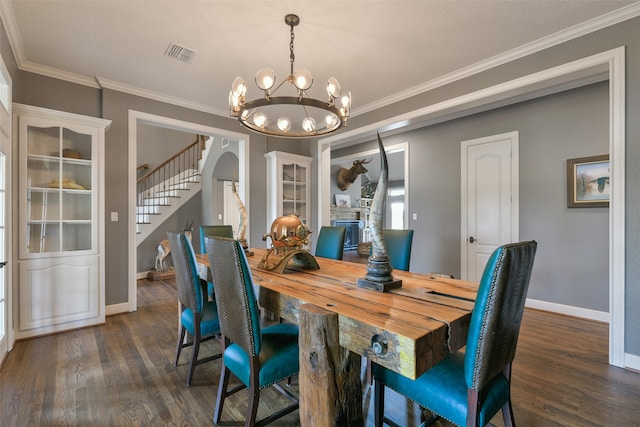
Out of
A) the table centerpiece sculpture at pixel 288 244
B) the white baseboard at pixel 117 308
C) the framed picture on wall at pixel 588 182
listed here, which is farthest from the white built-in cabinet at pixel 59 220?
the framed picture on wall at pixel 588 182

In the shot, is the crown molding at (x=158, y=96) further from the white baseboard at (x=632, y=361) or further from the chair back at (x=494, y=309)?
the white baseboard at (x=632, y=361)

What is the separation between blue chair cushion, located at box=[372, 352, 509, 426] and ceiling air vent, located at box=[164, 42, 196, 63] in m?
3.03

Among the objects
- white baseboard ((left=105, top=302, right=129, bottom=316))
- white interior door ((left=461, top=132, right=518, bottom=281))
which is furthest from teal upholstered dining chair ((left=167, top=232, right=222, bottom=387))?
white interior door ((left=461, top=132, right=518, bottom=281))

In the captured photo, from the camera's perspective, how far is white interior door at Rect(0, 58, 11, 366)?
2.29 m

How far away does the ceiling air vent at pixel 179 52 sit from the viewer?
2.69 meters

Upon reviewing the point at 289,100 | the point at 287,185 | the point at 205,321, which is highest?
the point at 289,100

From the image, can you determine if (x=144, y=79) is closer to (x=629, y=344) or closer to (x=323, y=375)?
(x=323, y=375)

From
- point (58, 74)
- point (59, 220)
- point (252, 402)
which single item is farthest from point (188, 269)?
point (58, 74)

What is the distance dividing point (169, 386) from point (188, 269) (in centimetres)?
81

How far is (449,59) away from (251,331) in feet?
9.91

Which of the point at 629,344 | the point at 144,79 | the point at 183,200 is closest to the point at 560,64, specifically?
the point at 629,344

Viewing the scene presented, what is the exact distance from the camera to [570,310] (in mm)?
3375

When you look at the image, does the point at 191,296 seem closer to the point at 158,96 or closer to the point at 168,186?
the point at 158,96

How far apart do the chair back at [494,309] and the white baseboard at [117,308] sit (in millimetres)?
3725
